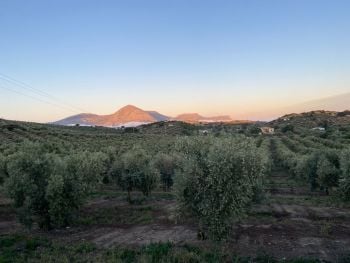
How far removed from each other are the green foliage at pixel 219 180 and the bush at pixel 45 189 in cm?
988

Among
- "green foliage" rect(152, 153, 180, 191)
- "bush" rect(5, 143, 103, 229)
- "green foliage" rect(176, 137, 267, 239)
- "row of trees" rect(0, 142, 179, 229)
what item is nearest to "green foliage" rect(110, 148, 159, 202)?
"green foliage" rect(152, 153, 180, 191)

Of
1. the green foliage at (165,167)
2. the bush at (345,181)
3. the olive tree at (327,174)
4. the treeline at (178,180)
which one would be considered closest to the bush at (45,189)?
the treeline at (178,180)

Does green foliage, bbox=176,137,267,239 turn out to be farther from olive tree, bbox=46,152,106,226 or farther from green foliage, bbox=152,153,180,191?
green foliage, bbox=152,153,180,191

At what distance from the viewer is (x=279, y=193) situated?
149 feet

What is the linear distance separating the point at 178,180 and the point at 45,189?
10811mm

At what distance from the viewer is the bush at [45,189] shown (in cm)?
2534

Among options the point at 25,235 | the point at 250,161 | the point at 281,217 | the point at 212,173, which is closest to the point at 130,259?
the point at 212,173

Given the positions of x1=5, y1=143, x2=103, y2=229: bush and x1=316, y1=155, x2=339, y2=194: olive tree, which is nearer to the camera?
x1=5, y1=143, x2=103, y2=229: bush

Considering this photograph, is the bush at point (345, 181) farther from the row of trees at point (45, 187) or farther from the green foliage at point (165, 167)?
the green foliage at point (165, 167)

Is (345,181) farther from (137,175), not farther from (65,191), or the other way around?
(65,191)

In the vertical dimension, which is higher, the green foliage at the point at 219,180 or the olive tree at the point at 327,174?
the green foliage at the point at 219,180

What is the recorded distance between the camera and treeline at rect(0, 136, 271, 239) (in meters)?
18.5

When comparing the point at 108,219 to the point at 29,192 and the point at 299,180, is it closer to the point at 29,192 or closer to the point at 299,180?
the point at 29,192

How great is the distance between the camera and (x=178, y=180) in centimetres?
1989
